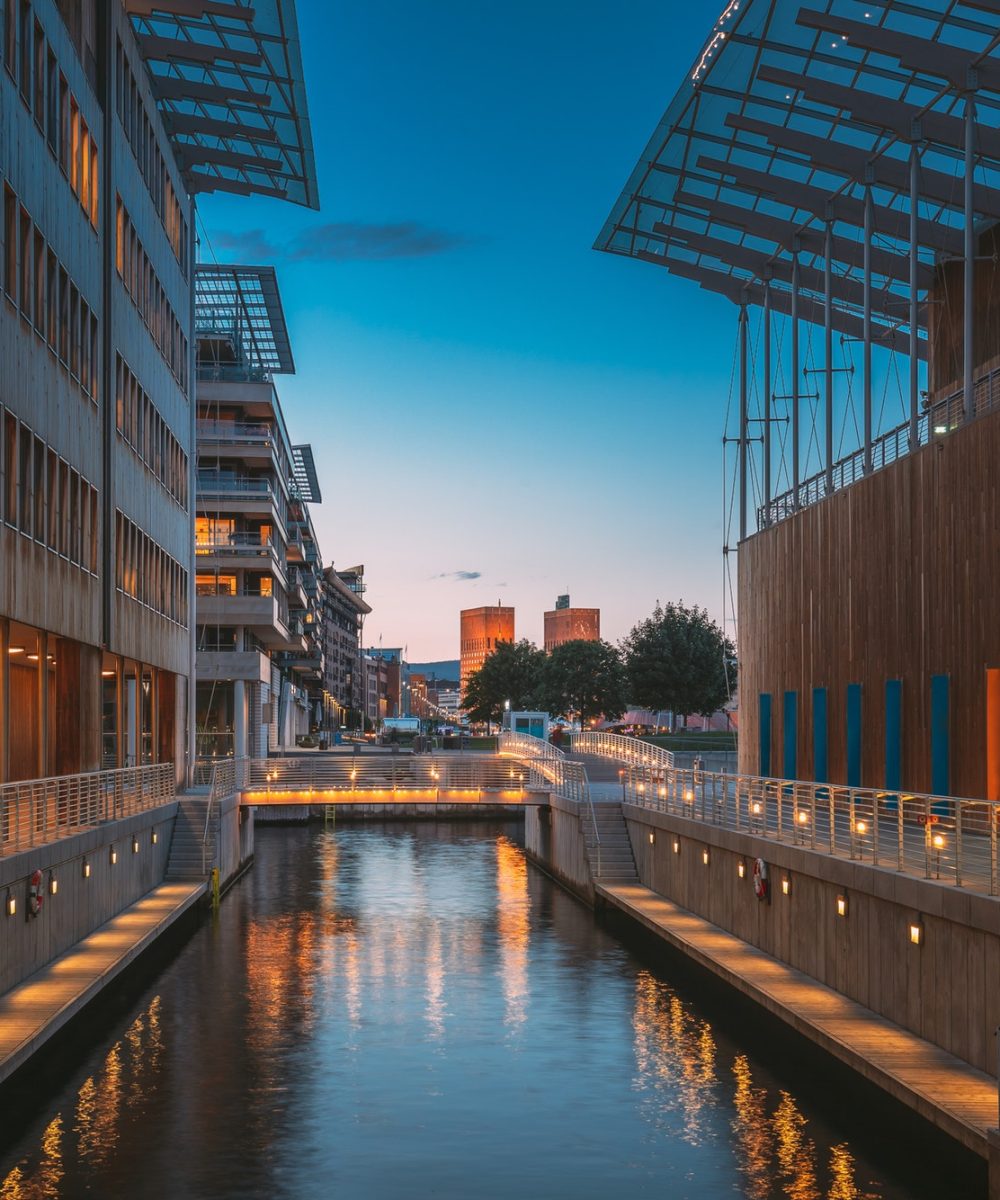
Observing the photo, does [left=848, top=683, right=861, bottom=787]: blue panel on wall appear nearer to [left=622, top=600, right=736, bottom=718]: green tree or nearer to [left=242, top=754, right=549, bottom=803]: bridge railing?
[left=242, top=754, right=549, bottom=803]: bridge railing

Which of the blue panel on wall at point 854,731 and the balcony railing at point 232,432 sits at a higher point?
the balcony railing at point 232,432

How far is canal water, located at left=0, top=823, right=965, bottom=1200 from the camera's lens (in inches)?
810

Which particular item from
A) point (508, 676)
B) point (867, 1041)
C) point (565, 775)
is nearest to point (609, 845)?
point (565, 775)

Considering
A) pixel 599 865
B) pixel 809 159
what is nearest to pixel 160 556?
pixel 599 865

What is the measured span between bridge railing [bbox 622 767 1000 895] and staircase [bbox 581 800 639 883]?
1.40 metres

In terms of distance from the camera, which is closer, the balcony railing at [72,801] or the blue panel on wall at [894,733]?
the balcony railing at [72,801]

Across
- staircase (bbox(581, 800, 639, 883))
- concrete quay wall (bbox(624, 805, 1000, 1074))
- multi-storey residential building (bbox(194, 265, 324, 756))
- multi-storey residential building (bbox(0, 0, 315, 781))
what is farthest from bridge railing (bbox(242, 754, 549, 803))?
concrete quay wall (bbox(624, 805, 1000, 1074))

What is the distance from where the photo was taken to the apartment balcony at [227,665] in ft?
299

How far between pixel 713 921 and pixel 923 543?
9.90 m

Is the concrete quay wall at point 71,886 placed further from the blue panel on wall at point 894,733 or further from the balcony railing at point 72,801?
the blue panel on wall at point 894,733

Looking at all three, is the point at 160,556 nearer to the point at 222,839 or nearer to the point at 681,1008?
the point at 222,839

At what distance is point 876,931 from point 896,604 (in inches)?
622

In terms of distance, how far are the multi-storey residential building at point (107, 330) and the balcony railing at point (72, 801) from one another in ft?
3.57

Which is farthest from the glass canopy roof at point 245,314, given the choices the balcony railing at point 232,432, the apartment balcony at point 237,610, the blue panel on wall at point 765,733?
the blue panel on wall at point 765,733
